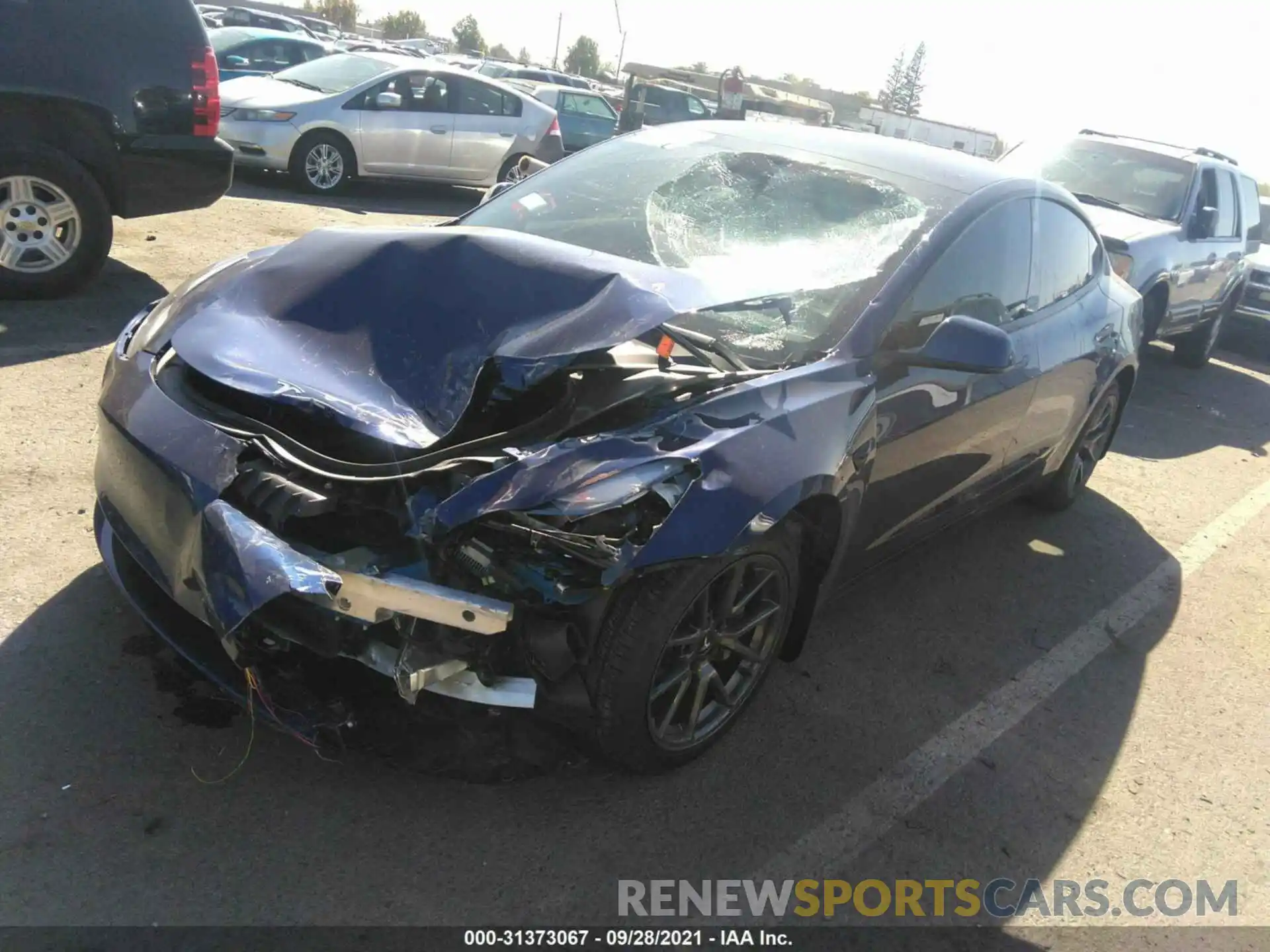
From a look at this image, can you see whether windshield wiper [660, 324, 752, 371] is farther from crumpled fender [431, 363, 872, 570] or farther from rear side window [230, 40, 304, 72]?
rear side window [230, 40, 304, 72]

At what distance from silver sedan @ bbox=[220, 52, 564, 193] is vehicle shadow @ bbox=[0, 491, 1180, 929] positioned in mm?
8278

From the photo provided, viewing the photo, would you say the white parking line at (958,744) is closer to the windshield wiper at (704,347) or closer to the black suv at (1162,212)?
the windshield wiper at (704,347)

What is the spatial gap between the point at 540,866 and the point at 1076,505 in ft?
14.2

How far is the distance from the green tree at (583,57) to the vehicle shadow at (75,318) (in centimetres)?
8087

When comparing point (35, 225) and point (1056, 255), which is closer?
point (1056, 255)

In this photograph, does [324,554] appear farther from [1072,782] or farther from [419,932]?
[1072,782]

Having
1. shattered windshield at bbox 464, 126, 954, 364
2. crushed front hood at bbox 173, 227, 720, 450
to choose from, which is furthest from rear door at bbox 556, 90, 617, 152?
crushed front hood at bbox 173, 227, 720, 450

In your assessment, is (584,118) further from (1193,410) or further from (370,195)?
(1193,410)

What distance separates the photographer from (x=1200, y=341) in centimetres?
1012

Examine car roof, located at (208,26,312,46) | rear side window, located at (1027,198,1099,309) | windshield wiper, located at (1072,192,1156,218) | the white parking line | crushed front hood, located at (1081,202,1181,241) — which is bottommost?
the white parking line

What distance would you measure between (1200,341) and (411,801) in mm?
9981

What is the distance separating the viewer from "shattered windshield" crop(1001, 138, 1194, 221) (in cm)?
864

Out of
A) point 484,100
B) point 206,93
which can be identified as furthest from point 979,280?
point 484,100

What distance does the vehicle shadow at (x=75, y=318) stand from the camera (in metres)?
5.27
